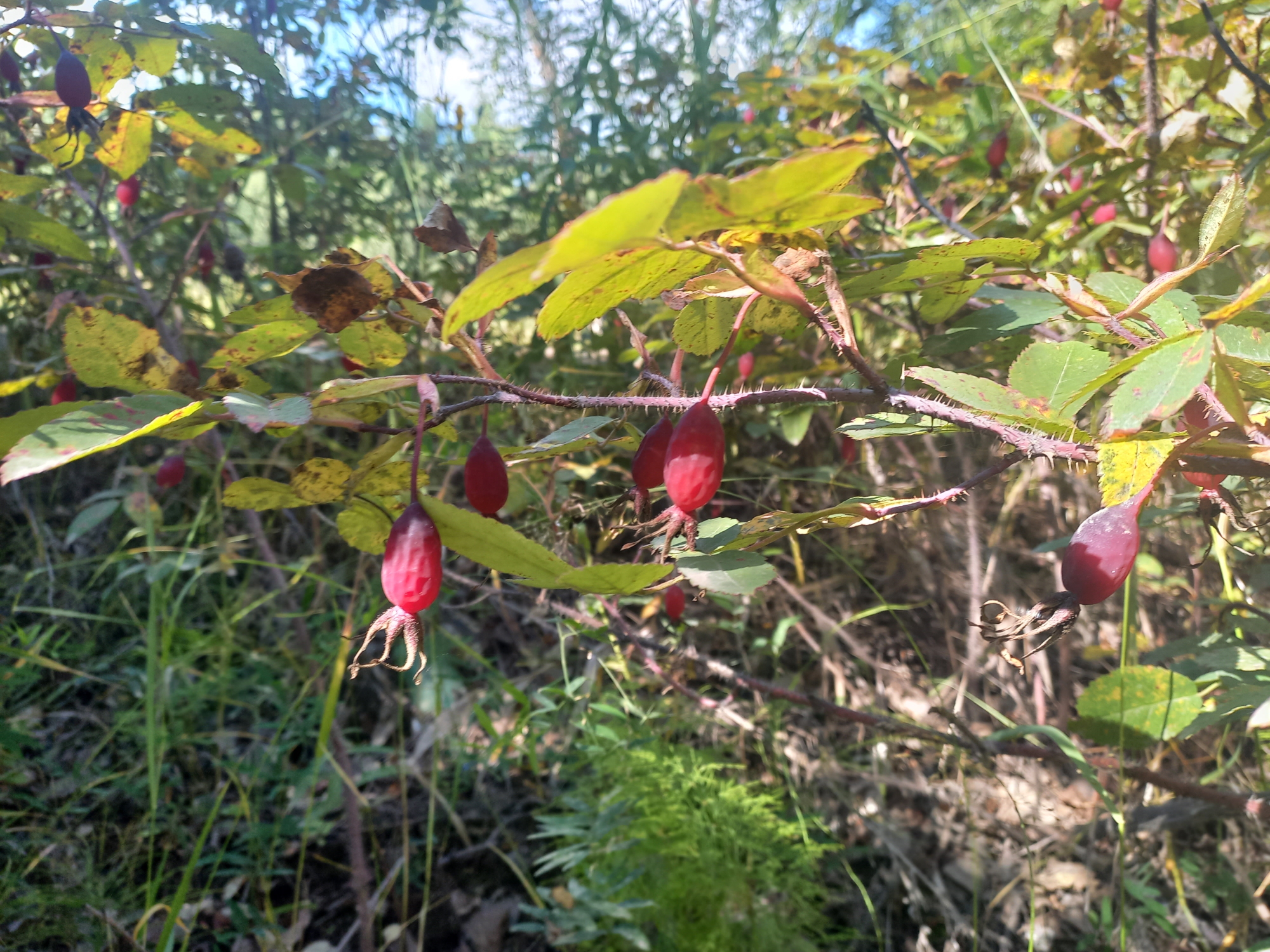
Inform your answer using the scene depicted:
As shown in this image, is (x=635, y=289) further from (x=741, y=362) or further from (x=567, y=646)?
(x=567, y=646)

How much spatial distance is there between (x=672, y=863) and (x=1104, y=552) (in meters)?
0.85

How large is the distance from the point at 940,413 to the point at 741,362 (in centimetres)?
60

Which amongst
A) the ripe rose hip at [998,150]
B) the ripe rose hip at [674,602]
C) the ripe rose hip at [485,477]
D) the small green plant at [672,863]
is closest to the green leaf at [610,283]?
the ripe rose hip at [485,477]

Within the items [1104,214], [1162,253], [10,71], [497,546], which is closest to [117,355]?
[497,546]

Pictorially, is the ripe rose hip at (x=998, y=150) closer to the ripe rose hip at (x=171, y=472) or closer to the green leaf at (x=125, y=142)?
the green leaf at (x=125, y=142)

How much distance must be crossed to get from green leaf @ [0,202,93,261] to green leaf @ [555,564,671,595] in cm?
92

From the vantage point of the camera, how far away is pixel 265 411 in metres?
0.45

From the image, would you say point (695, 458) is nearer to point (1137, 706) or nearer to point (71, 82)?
point (1137, 706)

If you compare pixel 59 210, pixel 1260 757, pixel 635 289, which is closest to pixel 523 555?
pixel 635 289

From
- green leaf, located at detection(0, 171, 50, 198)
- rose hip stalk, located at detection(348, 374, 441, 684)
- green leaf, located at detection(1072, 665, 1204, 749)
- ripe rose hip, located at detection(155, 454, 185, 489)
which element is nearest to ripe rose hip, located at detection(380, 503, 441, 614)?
rose hip stalk, located at detection(348, 374, 441, 684)

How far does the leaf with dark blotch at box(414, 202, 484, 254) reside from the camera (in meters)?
0.56

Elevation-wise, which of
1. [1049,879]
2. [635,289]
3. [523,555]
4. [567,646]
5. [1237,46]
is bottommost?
[1049,879]

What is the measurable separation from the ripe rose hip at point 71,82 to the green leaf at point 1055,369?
104 cm

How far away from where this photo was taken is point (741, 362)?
1.12 metres
